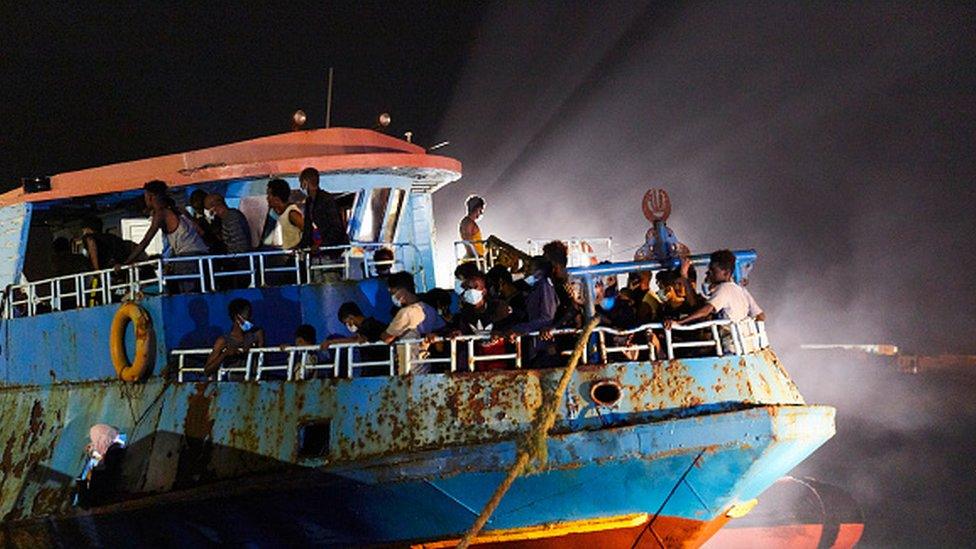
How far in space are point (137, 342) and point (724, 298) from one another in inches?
228

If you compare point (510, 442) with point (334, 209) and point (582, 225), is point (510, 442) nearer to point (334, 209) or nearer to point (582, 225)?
point (334, 209)

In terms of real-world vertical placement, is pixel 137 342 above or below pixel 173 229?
below

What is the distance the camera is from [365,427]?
11375mm

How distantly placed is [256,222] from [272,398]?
3586 millimetres

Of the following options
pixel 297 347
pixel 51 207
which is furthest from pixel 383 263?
pixel 51 207

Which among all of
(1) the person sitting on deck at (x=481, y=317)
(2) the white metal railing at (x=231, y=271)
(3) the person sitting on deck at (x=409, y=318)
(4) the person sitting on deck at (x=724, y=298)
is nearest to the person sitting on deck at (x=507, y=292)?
(1) the person sitting on deck at (x=481, y=317)

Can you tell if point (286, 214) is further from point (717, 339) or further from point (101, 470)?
point (717, 339)

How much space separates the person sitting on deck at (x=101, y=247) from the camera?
14.4 m

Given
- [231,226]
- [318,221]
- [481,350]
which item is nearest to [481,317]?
[481,350]

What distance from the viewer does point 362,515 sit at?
11.4 m

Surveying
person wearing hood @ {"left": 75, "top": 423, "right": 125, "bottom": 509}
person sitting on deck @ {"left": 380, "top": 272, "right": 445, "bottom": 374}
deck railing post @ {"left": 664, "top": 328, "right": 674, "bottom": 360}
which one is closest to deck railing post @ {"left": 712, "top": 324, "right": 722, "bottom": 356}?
deck railing post @ {"left": 664, "top": 328, "right": 674, "bottom": 360}

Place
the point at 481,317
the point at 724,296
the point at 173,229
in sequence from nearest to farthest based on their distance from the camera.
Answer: the point at 724,296 < the point at 481,317 < the point at 173,229

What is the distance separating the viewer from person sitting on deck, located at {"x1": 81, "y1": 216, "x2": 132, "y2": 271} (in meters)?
14.4

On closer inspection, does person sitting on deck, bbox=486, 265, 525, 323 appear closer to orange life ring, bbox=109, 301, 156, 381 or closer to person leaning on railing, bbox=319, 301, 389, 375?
person leaning on railing, bbox=319, 301, 389, 375
